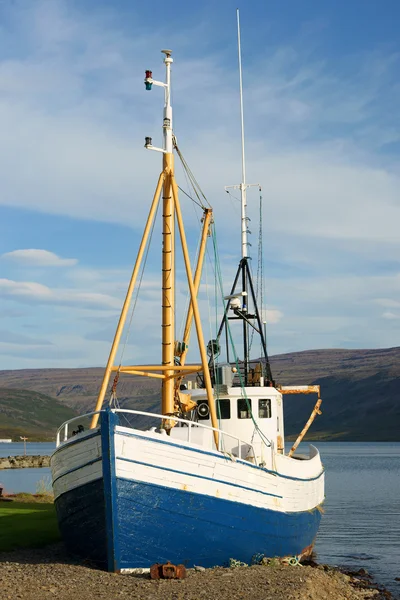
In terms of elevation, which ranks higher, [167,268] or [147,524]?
[167,268]

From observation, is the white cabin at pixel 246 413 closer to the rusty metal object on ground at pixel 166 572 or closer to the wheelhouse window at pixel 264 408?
the wheelhouse window at pixel 264 408

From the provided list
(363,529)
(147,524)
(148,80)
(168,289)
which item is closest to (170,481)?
(147,524)

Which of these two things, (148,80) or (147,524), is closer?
(147,524)

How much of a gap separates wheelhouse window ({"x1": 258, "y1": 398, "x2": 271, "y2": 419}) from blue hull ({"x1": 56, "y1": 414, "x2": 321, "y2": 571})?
6.54 metres

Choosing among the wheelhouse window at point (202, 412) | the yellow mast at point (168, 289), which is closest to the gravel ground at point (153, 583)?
the yellow mast at point (168, 289)

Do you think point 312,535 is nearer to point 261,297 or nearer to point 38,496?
point 261,297

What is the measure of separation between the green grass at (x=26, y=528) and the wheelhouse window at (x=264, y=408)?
8.21 meters

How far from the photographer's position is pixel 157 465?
1992 centimetres

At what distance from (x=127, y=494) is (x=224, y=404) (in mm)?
9597

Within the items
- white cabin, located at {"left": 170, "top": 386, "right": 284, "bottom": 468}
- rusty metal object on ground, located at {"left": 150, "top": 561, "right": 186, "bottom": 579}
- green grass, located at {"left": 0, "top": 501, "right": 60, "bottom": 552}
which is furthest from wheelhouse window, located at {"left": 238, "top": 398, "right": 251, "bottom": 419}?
rusty metal object on ground, located at {"left": 150, "top": 561, "right": 186, "bottom": 579}

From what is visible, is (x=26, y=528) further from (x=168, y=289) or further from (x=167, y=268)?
(x=167, y=268)

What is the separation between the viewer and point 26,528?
85.1 feet

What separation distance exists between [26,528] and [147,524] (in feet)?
25.4

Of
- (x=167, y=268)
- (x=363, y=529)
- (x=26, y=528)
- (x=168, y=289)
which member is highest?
(x=167, y=268)
